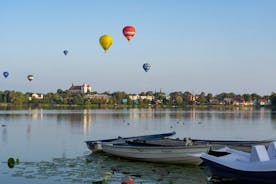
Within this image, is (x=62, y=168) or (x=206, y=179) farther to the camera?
(x=62, y=168)

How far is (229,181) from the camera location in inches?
736

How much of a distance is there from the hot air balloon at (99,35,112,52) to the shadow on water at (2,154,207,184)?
20.8 meters

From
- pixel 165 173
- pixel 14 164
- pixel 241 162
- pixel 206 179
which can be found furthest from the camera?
pixel 14 164

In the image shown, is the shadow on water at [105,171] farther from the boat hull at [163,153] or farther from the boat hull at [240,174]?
the boat hull at [240,174]

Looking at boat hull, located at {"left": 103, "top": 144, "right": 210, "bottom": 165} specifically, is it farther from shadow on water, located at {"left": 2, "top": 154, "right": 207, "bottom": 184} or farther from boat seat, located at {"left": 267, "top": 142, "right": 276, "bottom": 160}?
boat seat, located at {"left": 267, "top": 142, "right": 276, "bottom": 160}

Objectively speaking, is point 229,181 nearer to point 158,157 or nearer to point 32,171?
point 158,157

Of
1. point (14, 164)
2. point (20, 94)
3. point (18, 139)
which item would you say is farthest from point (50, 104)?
point (14, 164)

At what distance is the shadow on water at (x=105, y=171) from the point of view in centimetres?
1953

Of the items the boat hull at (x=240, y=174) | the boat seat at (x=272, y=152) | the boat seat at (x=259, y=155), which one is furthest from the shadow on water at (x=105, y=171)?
the boat seat at (x=272, y=152)

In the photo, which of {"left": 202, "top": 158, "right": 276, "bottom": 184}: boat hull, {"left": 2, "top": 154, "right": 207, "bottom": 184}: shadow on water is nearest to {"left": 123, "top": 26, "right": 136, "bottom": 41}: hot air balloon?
{"left": 2, "top": 154, "right": 207, "bottom": 184}: shadow on water

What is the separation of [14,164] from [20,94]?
172m

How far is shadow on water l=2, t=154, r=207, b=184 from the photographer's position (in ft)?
64.1

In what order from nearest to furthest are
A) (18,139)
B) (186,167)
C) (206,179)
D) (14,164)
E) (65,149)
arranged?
(206,179), (186,167), (14,164), (65,149), (18,139)

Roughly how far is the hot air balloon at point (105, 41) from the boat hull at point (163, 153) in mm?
20543
